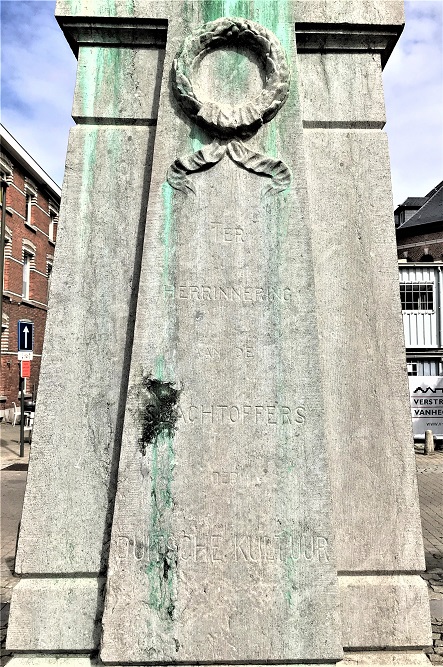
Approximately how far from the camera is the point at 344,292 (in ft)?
9.81

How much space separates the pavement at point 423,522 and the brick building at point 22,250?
8.99 m

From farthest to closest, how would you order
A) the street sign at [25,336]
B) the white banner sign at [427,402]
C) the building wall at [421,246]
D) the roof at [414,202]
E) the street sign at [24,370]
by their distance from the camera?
1. the roof at [414,202]
2. the building wall at [421,246]
3. the white banner sign at [427,402]
4. the street sign at [24,370]
5. the street sign at [25,336]

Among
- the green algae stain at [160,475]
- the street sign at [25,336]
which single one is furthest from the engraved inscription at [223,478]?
the street sign at [25,336]

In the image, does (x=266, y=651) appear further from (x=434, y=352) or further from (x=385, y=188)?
(x=434, y=352)

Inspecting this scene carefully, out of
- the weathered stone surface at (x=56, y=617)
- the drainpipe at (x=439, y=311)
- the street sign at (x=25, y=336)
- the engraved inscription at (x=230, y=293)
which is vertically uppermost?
the drainpipe at (x=439, y=311)

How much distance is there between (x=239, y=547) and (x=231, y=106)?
2306 mm

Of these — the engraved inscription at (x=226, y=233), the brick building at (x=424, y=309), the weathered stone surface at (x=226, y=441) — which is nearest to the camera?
the weathered stone surface at (x=226, y=441)

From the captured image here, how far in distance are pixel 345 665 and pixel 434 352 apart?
875 inches

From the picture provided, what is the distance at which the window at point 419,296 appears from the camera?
23.4m

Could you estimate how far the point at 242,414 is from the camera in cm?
271

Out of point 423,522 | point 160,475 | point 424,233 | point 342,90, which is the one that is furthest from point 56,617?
point 424,233

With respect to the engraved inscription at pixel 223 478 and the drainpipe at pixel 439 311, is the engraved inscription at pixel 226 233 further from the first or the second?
the drainpipe at pixel 439 311

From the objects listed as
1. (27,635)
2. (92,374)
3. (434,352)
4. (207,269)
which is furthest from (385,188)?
(434,352)

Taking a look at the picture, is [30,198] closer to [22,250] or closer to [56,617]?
[22,250]
